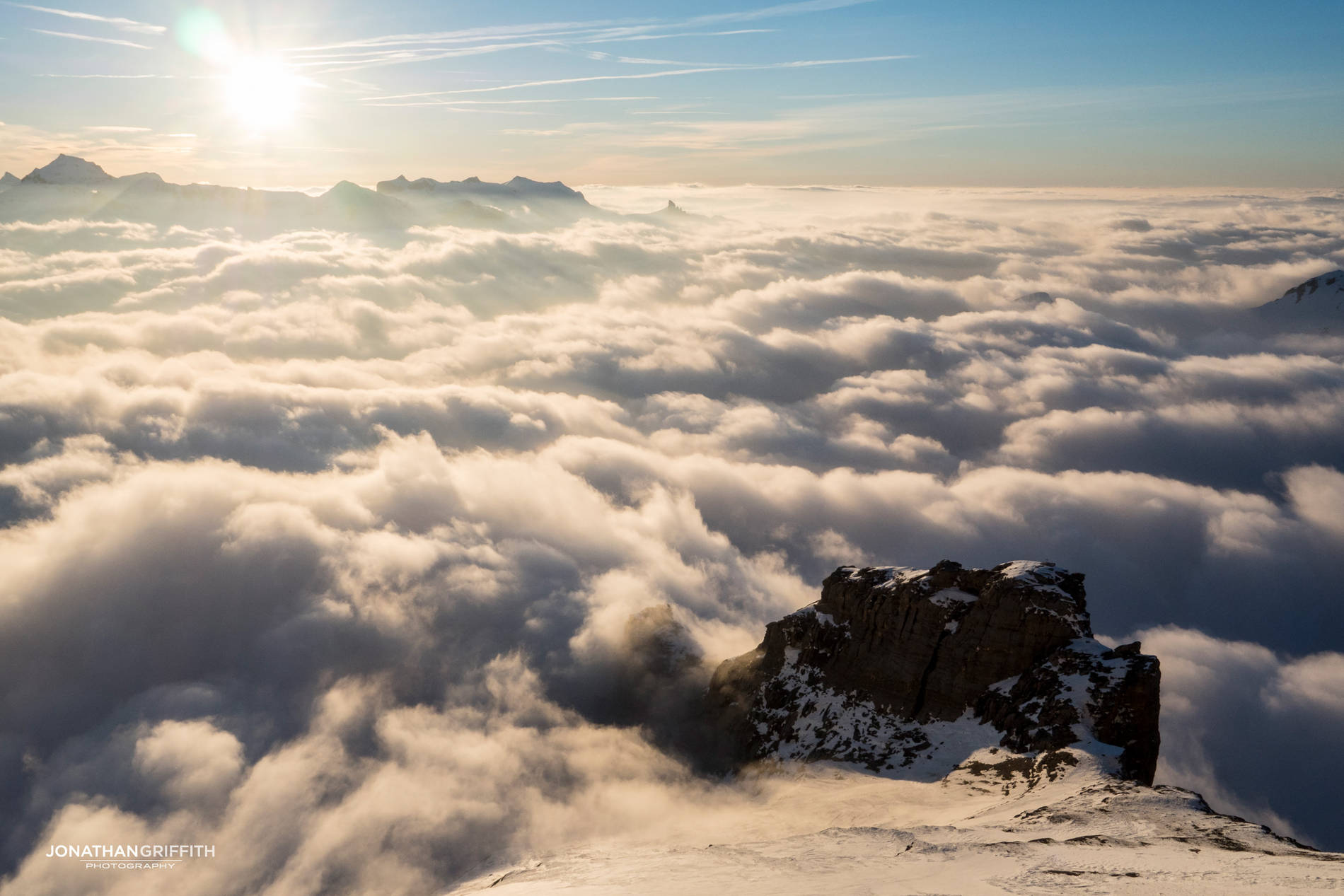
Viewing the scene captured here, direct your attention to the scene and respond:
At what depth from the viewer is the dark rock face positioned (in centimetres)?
6028

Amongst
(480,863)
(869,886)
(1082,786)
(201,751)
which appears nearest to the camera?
(869,886)

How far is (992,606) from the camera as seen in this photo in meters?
69.8

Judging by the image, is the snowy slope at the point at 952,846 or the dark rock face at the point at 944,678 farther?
the dark rock face at the point at 944,678

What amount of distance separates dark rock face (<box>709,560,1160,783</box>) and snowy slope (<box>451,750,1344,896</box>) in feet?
11.5

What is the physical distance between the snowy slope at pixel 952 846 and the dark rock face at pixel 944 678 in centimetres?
351

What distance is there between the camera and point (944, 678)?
70.5 m

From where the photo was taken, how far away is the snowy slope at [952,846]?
3450cm

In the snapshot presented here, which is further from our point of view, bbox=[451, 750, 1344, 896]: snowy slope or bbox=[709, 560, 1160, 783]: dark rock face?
bbox=[709, 560, 1160, 783]: dark rock face

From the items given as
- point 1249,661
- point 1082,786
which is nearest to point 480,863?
point 1082,786

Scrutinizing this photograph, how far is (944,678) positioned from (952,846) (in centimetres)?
2845

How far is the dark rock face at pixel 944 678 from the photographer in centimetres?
6028

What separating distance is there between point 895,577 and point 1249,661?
128 meters

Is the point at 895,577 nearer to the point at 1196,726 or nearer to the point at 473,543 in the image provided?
the point at 1196,726

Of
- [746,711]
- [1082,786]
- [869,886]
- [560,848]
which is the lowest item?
[560,848]
